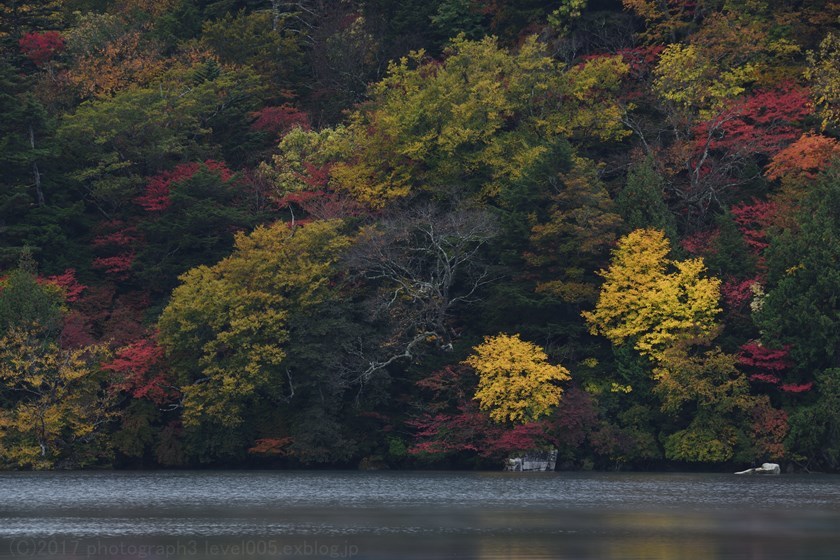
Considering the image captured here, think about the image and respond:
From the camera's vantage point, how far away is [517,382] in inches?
1913

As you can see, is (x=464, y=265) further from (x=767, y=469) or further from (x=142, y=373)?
(x=767, y=469)

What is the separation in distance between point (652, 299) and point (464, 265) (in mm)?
7770

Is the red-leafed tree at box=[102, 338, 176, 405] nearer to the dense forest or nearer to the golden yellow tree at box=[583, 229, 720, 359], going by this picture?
the dense forest

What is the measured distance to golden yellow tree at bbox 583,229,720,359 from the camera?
49594 mm

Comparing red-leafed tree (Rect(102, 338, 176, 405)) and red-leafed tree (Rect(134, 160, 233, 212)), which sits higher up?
red-leafed tree (Rect(134, 160, 233, 212))

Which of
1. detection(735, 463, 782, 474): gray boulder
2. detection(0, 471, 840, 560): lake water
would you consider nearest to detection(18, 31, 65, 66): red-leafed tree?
detection(0, 471, 840, 560): lake water

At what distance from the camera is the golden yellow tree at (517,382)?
159 ft

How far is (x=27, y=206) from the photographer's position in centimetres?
5816

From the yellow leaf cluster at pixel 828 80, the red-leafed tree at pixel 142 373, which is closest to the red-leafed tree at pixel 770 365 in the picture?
the yellow leaf cluster at pixel 828 80

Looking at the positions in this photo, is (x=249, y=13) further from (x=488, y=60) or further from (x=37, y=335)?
(x=37, y=335)

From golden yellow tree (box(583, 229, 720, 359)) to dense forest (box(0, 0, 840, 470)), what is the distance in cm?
12

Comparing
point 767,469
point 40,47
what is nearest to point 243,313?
point 767,469

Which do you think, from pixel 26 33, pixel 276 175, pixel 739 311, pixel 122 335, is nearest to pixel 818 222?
pixel 739 311

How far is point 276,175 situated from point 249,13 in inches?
698
